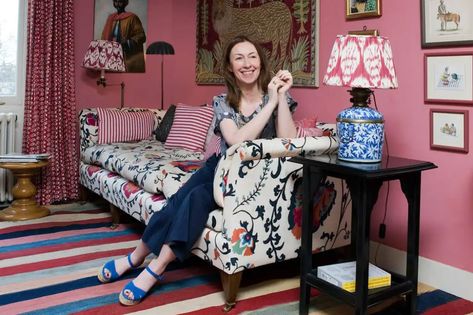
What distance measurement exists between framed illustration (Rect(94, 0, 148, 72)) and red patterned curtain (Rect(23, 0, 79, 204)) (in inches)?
15.4

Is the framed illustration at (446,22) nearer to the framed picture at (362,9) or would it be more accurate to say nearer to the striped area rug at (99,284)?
the framed picture at (362,9)

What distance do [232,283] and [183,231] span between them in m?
0.30

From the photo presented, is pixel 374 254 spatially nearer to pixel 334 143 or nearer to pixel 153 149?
pixel 334 143

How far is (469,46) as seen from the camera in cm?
215

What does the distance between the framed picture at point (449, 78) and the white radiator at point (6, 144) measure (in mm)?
2915

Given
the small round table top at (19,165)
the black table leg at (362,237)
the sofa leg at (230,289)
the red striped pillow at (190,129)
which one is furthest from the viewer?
the red striped pillow at (190,129)

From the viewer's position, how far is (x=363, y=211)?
1.75 metres

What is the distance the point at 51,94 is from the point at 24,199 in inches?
32.7

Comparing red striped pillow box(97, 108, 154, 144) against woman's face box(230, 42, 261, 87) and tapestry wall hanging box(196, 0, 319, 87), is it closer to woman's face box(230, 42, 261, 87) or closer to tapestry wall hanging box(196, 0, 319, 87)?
tapestry wall hanging box(196, 0, 319, 87)

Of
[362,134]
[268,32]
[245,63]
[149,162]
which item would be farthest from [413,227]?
[268,32]

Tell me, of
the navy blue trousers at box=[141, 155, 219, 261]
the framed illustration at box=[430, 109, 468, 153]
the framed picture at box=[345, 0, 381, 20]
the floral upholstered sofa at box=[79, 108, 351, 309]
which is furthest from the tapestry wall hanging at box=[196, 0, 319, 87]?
the navy blue trousers at box=[141, 155, 219, 261]

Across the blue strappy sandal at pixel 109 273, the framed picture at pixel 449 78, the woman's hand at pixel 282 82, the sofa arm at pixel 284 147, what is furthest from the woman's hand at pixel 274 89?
the blue strappy sandal at pixel 109 273

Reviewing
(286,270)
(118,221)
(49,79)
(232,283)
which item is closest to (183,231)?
(232,283)

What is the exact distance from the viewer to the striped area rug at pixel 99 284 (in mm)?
2047
